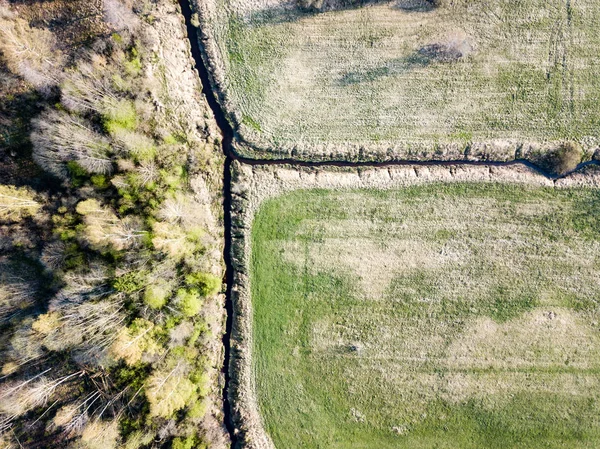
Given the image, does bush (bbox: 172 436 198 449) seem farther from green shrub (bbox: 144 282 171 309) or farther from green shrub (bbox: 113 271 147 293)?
green shrub (bbox: 113 271 147 293)

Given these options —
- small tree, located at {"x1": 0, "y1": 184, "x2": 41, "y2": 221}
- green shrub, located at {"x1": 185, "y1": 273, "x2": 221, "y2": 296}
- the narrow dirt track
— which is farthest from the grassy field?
small tree, located at {"x1": 0, "y1": 184, "x2": 41, "y2": 221}

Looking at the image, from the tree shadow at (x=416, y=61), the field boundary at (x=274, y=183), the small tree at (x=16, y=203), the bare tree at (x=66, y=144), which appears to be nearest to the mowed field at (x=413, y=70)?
the tree shadow at (x=416, y=61)

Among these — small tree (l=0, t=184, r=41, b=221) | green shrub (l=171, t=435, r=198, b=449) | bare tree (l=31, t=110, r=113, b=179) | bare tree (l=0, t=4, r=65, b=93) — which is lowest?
green shrub (l=171, t=435, r=198, b=449)

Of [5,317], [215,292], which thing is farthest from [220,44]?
[5,317]

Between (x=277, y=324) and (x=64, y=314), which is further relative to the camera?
(x=277, y=324)

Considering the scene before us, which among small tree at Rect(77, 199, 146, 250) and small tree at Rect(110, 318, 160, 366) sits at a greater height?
small tree at Rect(77, 199, 146, 250)

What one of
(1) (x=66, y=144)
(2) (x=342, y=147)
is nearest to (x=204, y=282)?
(1) (x=66, y=144)

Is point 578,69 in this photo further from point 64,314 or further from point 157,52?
point 64,314
